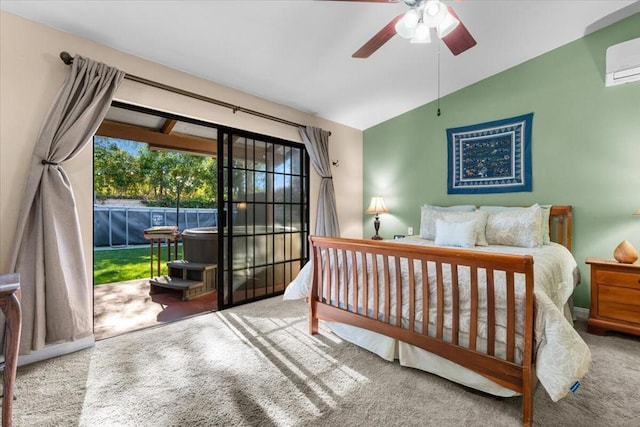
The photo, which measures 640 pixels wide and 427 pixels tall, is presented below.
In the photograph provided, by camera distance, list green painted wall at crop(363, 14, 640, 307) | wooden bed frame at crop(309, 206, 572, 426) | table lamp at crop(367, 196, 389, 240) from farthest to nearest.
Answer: table lamp at crop(367, 196, 389, 240) → green painted wall at crop(363, 14, 640, 307) → wooden bed frame at crop(309, 206, 572, 426)

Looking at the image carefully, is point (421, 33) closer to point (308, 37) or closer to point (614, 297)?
point (308, 37)

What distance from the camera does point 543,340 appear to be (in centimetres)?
138

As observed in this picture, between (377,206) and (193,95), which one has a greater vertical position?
(193,95)

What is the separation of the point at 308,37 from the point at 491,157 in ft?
8.28

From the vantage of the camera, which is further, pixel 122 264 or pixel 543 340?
pixel 122 264

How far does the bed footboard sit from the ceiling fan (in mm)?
1404

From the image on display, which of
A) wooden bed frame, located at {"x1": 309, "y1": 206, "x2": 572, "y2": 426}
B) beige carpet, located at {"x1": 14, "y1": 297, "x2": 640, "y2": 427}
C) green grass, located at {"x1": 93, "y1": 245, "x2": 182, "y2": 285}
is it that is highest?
wooden bed frame, located at {"x1": 309, "y1": 206, "x2": 572, "y2": 426}

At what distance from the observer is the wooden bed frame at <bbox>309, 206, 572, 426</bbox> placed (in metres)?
1.41

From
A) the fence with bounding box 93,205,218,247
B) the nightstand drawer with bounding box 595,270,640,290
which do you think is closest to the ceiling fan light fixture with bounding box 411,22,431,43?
the nightstand drawer with bounding box 595,270,640,290

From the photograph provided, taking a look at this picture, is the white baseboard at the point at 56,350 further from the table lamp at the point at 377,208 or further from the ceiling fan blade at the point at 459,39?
the ceiling fan blade at the point at 459,39

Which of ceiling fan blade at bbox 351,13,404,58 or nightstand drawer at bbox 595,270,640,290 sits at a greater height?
ceiling fan blade at bbox 351,13,404,58

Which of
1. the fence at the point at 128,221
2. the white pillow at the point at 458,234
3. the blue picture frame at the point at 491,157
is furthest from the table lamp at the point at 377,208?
the fence at the point at 128,221

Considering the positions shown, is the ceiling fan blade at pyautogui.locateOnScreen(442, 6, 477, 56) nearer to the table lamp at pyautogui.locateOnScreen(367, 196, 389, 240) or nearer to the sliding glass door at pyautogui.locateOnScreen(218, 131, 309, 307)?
the sliding glass door at pyautogui.locateOnScreen(218, 131, 309, 307)

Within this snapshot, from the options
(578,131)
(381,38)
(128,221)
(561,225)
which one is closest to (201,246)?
(381,38)
